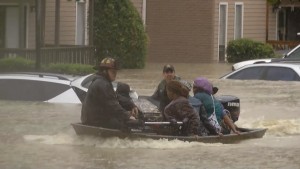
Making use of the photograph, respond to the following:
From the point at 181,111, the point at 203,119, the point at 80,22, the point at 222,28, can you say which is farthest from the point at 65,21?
the point at 181,111

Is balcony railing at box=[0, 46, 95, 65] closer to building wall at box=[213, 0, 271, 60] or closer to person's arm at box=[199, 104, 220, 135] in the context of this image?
building wall at box=[213, 0, 271, 60]

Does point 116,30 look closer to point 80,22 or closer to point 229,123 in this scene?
point 80,22

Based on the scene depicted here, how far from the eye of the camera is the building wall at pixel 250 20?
41.2 metres

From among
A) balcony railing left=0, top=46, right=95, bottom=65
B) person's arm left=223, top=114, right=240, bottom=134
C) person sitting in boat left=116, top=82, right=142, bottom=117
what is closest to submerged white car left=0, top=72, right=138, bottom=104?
person sitting in boat left=116, top=82, right=142, bottom=117

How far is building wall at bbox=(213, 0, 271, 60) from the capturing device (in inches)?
1622

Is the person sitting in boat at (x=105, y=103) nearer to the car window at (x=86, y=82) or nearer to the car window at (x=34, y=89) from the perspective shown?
the car window at (x=86, y=82)

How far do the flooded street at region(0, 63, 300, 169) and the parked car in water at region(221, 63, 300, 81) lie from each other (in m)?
2.85

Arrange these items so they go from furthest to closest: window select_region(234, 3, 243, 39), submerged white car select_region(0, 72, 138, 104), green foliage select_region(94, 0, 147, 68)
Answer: window select_region(234, 3, 243, 39) → green foliage select_region(94, 0, 147, 68) → submerged white car select_region(0, 72, 138, 104)

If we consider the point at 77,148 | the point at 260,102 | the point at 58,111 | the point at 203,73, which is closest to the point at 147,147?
the point at 77,148

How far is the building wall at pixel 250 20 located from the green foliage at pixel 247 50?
7.07 ft

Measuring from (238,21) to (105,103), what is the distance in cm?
2929

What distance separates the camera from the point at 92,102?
13.7 m

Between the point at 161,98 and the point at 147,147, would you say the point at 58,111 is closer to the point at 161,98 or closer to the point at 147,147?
the point at 161,98

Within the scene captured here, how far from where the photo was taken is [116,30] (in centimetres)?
3278
